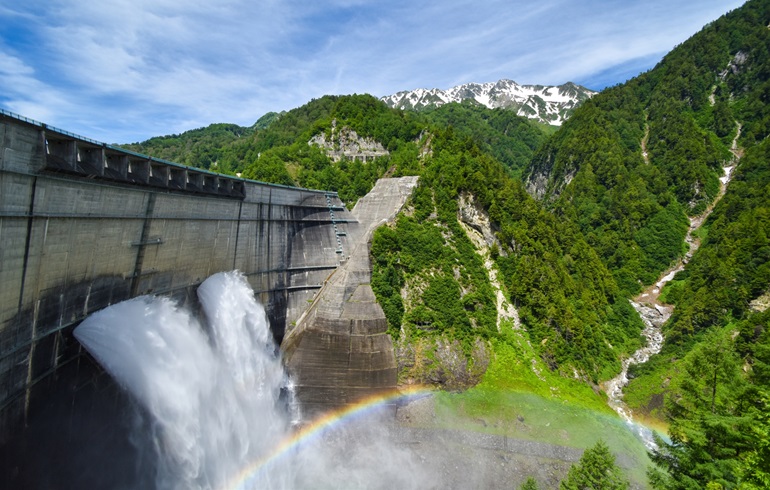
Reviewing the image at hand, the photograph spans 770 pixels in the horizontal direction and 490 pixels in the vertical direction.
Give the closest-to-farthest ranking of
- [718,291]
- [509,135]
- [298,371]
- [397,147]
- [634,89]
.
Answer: [298,371]
[718,291]
[397,147]
[634,89]
[509,135]

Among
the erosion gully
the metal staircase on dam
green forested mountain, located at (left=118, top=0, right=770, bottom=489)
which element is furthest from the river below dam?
the metal staircase on dam

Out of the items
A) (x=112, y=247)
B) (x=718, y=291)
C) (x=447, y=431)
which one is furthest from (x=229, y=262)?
(x=718, y=291)

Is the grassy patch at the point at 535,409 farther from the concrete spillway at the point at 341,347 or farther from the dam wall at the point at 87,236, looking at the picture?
the dam wall at the point at 87,236

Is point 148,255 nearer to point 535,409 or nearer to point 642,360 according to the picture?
point 535,409

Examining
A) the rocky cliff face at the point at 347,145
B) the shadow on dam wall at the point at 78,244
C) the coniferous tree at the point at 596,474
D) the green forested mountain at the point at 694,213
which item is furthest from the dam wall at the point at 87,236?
the rocky cliff face at the point at 347,145

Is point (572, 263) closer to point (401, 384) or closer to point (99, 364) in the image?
point (401, 384)

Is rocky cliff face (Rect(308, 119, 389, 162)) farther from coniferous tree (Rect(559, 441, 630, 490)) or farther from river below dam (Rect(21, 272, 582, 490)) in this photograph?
coniferous tree (Rect(559, 441, 630, 490))

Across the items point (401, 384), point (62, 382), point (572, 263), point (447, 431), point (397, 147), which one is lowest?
point (447, 431)
